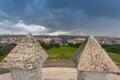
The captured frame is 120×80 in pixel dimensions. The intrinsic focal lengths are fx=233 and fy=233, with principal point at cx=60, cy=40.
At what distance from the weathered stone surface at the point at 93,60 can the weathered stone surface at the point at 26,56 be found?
2229mm

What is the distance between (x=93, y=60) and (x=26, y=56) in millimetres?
3602

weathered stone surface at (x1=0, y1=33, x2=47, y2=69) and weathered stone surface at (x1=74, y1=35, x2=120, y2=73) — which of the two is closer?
weathered stone surface at (x1=0, y1=33, x2=47, y2=69)

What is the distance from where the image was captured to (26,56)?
40.2 feet

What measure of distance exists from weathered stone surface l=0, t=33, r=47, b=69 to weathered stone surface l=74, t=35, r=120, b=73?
2229 mm

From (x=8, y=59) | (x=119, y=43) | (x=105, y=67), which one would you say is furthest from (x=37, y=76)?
(x=119, y=43)

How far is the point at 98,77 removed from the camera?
12.6 metres

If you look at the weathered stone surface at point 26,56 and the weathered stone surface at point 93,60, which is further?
the weathered stone surface at point 93,60

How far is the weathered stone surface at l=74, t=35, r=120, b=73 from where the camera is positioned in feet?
40.6

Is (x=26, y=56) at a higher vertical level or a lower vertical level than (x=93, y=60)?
higher

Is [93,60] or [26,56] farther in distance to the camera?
[93,60]

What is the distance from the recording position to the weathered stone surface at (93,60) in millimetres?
12375

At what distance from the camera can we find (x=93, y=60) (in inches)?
497

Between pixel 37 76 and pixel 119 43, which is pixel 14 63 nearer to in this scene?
pixel 37 76

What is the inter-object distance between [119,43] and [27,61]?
163 ft
